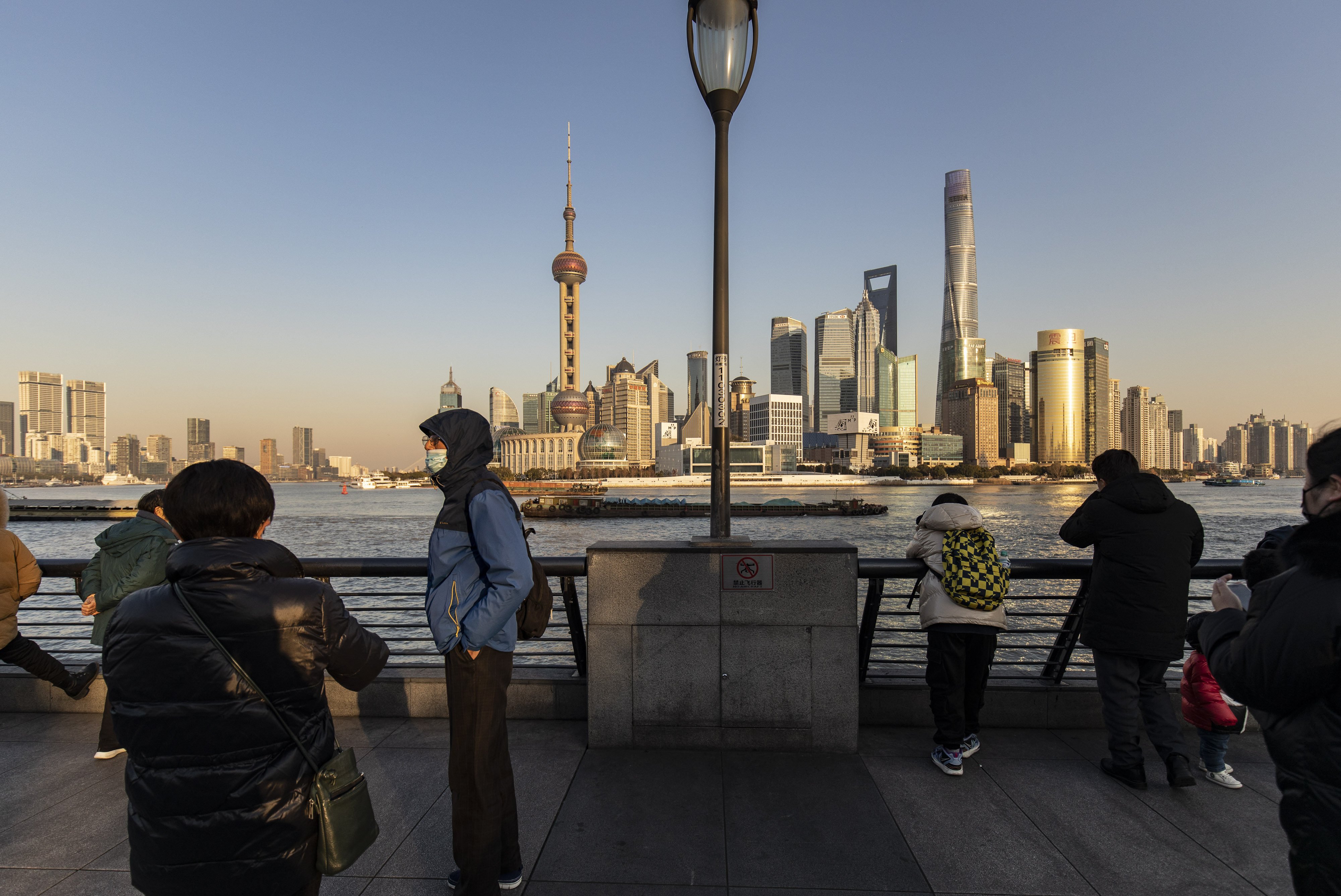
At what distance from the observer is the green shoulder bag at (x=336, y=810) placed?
1.95 m

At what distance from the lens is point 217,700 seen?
1.78 meters

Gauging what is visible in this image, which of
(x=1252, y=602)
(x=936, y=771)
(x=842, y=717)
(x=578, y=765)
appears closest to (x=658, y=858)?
(x=578, y=765)

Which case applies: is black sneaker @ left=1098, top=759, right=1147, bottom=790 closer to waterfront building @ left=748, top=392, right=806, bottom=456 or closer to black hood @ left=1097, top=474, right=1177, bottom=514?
black hood @ left=1097, top=474, right=1177, bottom=514

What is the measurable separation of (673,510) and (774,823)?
7135cm

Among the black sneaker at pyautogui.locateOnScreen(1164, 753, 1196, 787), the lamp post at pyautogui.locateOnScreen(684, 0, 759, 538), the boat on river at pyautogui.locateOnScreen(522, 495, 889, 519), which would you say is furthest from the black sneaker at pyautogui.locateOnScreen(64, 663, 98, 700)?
the boat on river at pyautogui.locateOnScreen(522, 495, 889, 519)

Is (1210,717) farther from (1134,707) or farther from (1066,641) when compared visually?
(1066,641)

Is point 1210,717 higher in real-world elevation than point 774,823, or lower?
higher

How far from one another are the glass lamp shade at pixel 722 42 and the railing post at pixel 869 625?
374 centimetres

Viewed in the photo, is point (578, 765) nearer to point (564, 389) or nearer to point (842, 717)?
point (842, 717)

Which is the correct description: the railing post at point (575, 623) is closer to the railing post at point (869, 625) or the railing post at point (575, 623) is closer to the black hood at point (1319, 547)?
the railing post at point (869, 625)

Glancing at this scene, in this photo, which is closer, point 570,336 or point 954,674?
point 954,674

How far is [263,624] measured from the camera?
182cm

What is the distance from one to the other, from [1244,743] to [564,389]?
615ft

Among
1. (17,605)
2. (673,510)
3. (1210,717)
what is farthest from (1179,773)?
(673,510)
